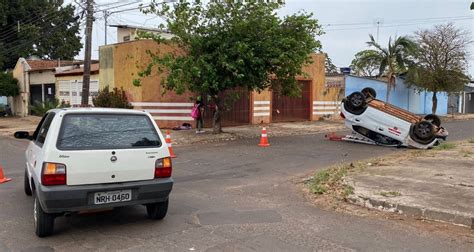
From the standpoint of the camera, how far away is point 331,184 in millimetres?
8188

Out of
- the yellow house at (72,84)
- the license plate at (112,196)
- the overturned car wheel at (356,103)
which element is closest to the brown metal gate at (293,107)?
the overturned car wheel at (356,103)

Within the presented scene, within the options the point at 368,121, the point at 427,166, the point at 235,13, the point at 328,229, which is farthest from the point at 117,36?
→ the point at 328,229

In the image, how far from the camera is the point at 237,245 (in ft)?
16.3

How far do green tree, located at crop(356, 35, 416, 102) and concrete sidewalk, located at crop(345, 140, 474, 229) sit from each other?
66.8 ft

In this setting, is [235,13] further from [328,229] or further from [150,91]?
[328,229]

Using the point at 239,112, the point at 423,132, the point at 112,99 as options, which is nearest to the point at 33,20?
the point at 112,99

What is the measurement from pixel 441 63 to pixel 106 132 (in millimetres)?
30100

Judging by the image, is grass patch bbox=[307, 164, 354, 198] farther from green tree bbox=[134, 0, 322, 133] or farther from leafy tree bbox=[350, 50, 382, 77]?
leafy tree bbox=[350, 50, 382, 77]

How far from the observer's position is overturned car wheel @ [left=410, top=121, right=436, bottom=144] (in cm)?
1386

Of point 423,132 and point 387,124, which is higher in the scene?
point 387,124

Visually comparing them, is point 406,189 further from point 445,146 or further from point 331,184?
point 445,146

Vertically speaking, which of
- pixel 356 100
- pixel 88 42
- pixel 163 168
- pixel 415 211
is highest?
pixel 88 42

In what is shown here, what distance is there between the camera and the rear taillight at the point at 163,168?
18.2 feet

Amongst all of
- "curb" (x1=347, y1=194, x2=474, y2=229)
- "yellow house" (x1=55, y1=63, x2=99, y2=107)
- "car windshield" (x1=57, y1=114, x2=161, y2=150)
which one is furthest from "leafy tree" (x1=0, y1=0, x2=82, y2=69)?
"curb" (x1=347, y1=194, x2=474, y2=229)
